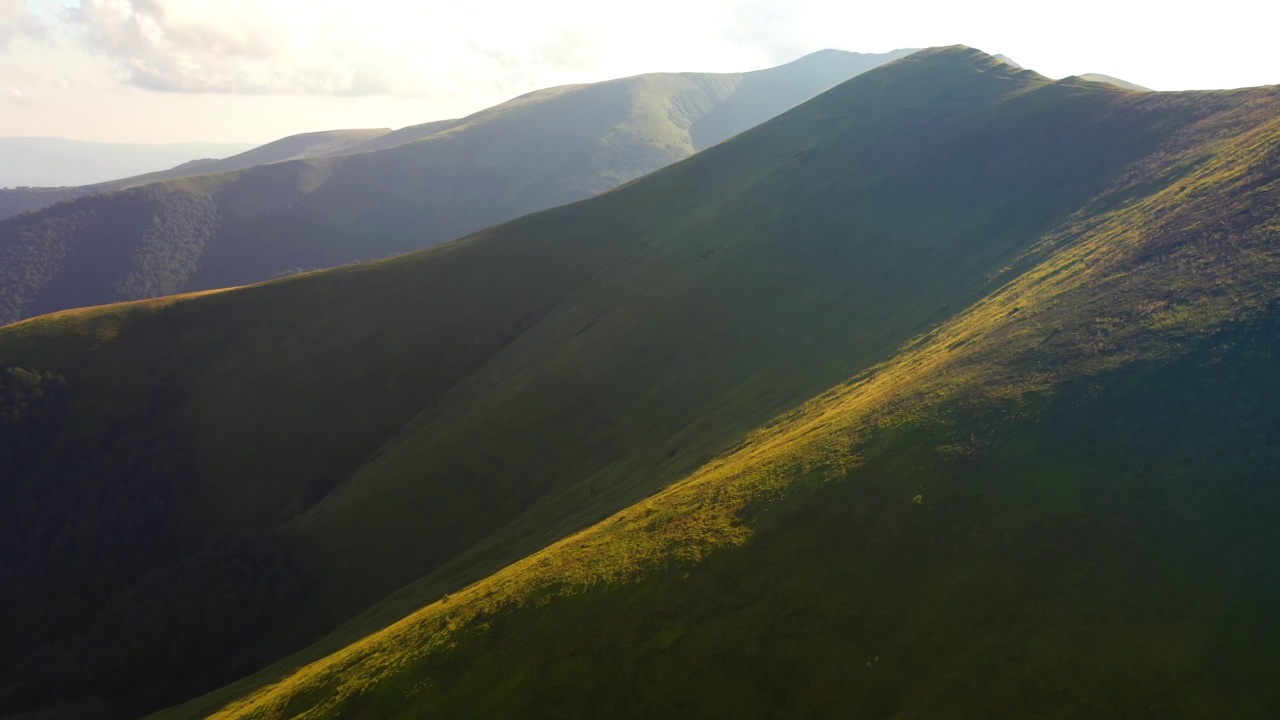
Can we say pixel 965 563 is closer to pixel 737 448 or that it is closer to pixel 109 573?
pixel 737 448

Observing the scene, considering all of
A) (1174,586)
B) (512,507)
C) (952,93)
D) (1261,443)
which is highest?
(952,93)

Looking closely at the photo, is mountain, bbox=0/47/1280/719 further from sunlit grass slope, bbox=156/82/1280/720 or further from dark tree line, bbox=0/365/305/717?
dark tree line, bbox=0/365/305/717

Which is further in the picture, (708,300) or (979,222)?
(708,300)

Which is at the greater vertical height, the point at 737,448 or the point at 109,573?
the point at 737,448

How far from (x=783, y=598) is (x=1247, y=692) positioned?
21064 millimetres

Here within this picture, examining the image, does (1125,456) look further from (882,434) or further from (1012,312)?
(1012,312)

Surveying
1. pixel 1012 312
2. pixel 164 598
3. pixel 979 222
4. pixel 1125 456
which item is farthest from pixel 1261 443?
pixel 164 598

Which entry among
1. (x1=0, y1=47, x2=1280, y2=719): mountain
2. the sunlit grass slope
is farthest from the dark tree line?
the sunlit grass slope

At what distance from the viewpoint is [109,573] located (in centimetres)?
9575

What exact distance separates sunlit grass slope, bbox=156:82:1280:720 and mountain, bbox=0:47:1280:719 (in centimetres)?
23

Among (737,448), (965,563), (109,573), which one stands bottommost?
(109,573)

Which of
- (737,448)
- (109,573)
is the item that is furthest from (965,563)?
(109,573)

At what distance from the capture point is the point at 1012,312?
6312 centimetres

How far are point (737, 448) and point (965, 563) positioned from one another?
28798mm
